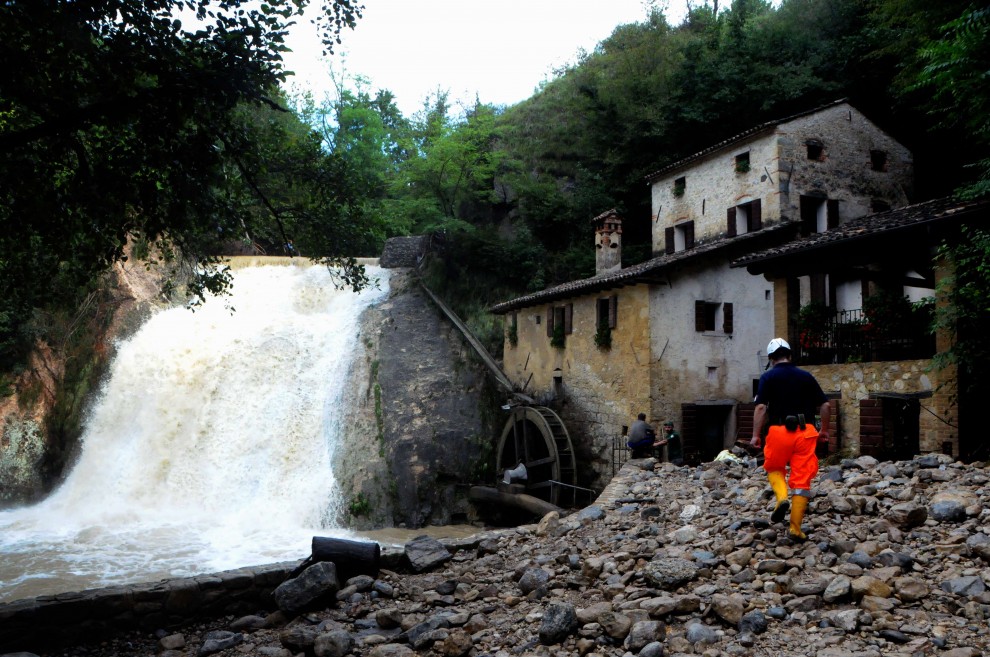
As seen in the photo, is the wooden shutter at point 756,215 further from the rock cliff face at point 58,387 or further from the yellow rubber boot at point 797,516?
the rock cliff face at point 58,387

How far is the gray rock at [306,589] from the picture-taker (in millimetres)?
6262

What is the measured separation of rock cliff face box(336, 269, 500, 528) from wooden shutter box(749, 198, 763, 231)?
8.54 metres

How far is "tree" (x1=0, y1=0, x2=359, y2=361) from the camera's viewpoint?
6098 mm

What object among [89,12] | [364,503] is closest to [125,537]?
[364,503]

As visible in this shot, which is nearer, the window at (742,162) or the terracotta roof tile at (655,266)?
the terracotta roof tile at (655,266)

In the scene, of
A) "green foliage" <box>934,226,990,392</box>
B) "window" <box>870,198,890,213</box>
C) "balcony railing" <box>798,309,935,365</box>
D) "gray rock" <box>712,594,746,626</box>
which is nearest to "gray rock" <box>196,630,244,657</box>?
"gray rock" <box>712,594,746,626</box>

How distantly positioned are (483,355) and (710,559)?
16.2 meters

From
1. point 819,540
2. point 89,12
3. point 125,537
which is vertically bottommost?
point 125,537

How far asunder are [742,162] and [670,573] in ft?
53.2

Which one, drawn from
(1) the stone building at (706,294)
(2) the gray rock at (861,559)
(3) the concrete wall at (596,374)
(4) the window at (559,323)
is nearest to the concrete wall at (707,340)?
(1) the stone building at (706,294)

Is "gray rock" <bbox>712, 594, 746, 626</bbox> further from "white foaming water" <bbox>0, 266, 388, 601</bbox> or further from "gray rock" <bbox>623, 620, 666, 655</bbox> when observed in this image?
"white foaming water" <bbox>0, 266, 388, 601</bbox>

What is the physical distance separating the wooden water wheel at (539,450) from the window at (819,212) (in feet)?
27.3

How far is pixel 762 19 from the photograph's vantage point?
29.8 metres

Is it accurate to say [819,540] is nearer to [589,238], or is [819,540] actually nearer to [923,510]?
[923,510]
